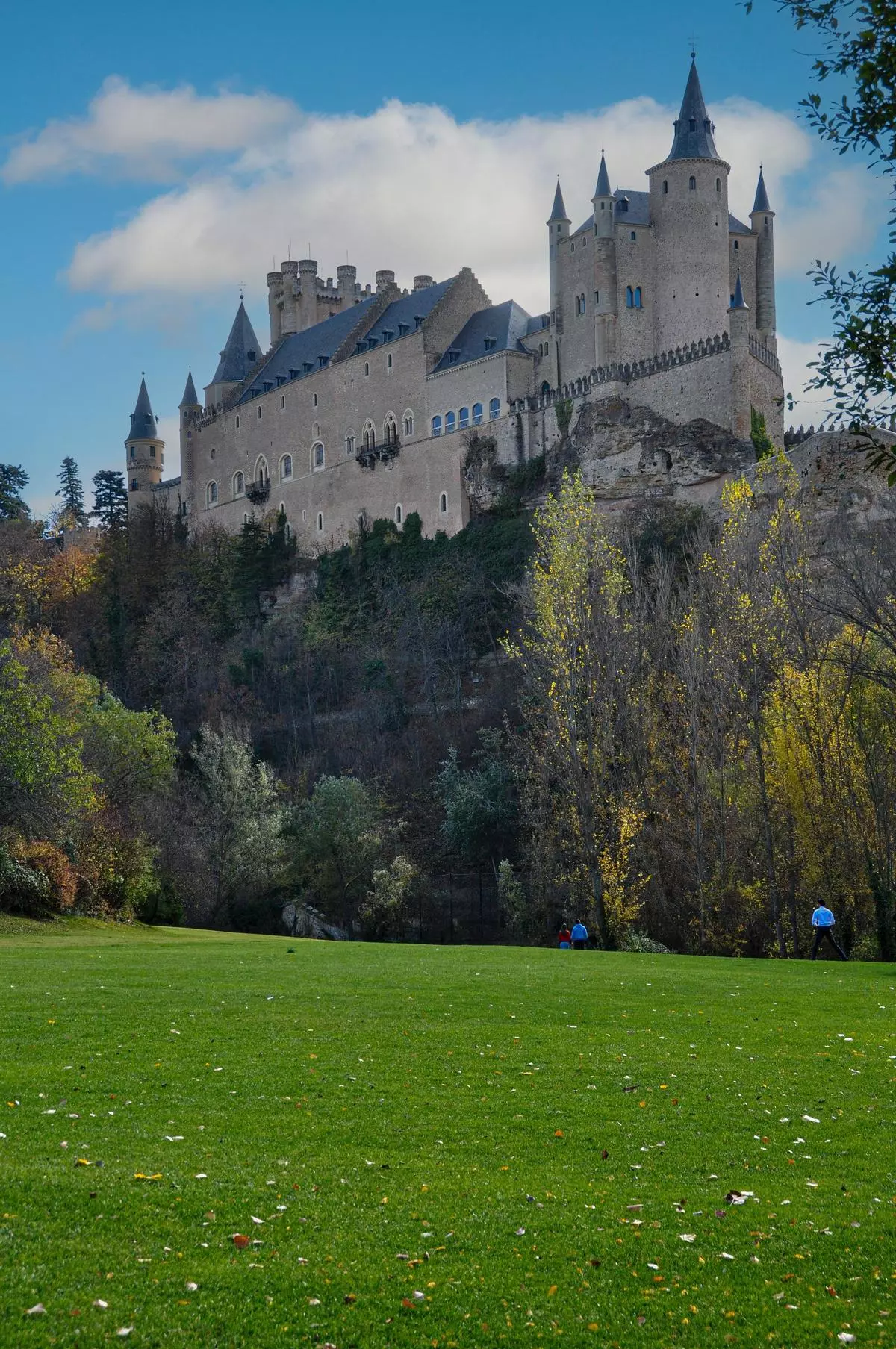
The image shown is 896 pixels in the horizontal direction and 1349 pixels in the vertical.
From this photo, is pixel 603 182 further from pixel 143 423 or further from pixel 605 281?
pixel 143 423

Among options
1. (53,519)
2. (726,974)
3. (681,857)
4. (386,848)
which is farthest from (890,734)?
(53,519)

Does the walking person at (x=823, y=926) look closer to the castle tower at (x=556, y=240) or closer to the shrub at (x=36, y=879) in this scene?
the shrub at (x=36, y=879)

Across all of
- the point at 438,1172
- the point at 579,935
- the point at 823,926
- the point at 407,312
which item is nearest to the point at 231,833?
the point at 579,935

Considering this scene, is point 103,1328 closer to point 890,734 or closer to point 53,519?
point 890,734

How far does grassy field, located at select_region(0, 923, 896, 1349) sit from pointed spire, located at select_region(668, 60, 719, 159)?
5298cm

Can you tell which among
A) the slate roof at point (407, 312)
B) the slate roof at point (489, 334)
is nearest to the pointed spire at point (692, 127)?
the slate roof at point (489, 334)

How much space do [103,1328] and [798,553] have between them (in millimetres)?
30601

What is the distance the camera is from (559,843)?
115 ft

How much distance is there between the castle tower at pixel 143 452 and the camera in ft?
326

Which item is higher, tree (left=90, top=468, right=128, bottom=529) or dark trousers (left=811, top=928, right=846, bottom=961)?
tree (left=90, top=468, right=128, bottom=529)

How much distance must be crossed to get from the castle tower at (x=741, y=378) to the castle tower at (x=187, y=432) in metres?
45.2

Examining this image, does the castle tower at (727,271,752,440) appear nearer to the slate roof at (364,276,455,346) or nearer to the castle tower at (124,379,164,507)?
the slate roof at (364,276,455,346)

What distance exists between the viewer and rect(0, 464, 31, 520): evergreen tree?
265 ft

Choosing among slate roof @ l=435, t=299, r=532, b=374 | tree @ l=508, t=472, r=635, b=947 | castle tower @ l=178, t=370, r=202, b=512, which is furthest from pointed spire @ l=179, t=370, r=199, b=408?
tree @ l=508, t=472, r=635, b=947
